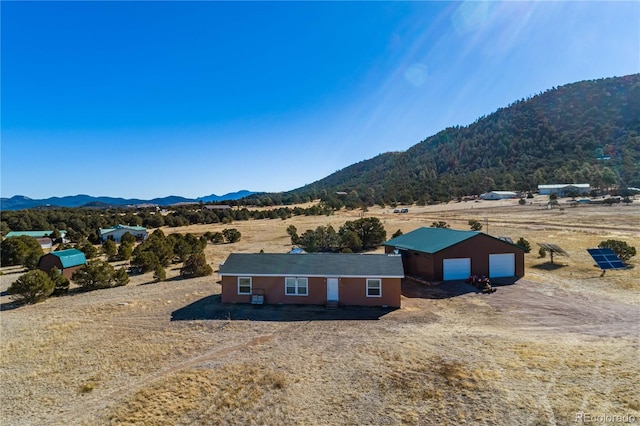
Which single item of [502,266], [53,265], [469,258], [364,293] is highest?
[53,265]

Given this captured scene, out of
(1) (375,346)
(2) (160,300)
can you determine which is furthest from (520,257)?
(2) (160,300)

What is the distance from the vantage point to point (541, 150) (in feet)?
440

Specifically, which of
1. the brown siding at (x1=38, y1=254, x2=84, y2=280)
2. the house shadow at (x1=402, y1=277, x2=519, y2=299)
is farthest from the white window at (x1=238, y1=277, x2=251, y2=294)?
the brown siding at (x1=38, y1=254, x2=84, y2=280)

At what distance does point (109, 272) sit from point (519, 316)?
27775 mm

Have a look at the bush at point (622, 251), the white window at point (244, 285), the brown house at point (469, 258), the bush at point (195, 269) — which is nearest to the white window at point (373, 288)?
the brown house at point (469, 258)

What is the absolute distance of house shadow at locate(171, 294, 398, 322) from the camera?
59.5 feet

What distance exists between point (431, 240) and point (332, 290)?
35.1 ft

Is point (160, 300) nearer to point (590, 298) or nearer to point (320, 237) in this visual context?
point (320, 237)

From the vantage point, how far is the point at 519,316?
17.5m

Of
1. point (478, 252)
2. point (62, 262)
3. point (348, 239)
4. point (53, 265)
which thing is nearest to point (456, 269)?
point (478, 252)

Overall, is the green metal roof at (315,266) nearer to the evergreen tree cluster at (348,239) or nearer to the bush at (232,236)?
the evergreen tree cluster at (348,239)

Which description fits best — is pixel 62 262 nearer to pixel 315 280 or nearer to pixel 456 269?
pixel 315 280

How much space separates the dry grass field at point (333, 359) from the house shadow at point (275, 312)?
144mm

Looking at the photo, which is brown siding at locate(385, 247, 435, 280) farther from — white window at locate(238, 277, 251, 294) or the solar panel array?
white window at locate(238, 277, 251, 294)
